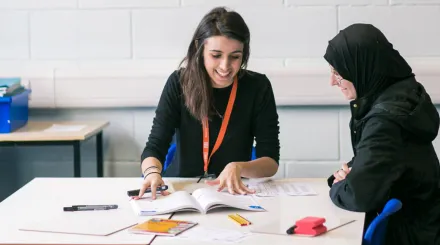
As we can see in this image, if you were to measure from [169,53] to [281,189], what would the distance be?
5.42 feet

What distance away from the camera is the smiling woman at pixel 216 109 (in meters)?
2.78

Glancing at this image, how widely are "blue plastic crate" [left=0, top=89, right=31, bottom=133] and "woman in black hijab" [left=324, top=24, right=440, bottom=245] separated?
194 cm

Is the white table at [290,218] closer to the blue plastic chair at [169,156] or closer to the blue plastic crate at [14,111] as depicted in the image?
the blue plastic chair at [169,156]

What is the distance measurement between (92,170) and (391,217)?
2326 millimetres

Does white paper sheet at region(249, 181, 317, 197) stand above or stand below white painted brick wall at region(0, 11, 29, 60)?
below

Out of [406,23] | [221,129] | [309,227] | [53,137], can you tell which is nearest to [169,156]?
[221,129]

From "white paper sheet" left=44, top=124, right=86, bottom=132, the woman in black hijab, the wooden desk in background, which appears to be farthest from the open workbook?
"white paper sheet" left=44, top=124, right=86, bottom=132

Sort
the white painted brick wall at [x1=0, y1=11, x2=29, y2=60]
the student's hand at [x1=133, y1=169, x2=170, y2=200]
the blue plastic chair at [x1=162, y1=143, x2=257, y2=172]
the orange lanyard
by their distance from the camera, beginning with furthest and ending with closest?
the white painted brick wall at [x1=0, y1=11, x2=29, y2=60]
the blue plastic chair at [x1=162, y1=143, x2=257, y2=172]
the orange lanyard
the student's hand at [x1=133, y1=169, x2=170, y2=200]

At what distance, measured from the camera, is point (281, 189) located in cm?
249

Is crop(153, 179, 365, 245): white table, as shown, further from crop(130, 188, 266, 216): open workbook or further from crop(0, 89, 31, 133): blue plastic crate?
crop(0, 89, 31, 133): blue plastic crate

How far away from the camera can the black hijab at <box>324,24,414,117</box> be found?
2.16 m

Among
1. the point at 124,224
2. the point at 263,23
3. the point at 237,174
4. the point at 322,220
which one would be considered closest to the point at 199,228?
the point at 124,224

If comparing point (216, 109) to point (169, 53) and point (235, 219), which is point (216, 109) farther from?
point (169, 53)

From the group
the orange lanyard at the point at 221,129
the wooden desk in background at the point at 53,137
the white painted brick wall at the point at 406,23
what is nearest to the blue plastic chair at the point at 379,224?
the orange lanyard at the point at 221,129
